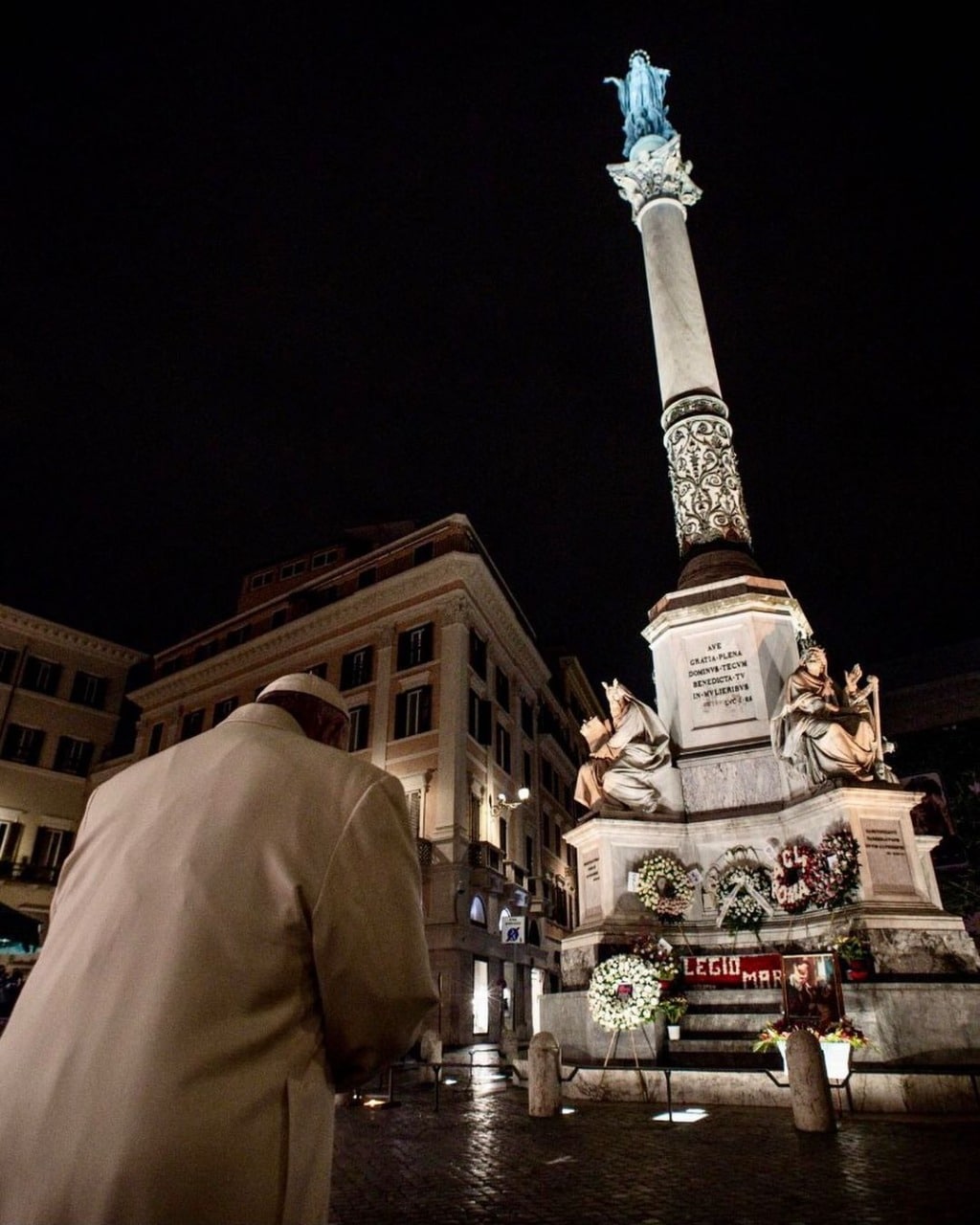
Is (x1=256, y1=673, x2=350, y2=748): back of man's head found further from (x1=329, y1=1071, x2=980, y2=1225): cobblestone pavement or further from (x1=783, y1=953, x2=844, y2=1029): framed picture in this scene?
(x1=783, y1=953, x2=844, y2=1029): framed picture

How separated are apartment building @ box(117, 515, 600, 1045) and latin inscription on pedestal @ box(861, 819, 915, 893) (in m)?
14.1

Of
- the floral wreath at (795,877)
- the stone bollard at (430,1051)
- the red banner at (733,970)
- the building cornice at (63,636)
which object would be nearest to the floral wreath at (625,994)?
the red banner at (733,970)

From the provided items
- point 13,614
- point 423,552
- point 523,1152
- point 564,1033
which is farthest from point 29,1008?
point 13,614

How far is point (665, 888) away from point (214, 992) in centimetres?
997

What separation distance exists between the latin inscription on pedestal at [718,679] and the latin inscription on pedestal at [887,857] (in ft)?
8.83

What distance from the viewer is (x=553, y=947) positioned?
3462cm

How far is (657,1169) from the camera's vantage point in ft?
17.2

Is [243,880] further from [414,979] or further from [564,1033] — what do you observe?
[564,1033]

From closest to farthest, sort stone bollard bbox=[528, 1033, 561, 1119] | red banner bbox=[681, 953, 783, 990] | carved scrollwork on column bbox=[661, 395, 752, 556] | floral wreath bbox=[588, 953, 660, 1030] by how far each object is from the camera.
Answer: stone bollard bbox=[528, 1033, 561, 1119], floral wreath bbox=[588, 953, 660, 1030], red banner bbox=[681, 953, 783, 990], carved scrollwork on column bbox=[661, 395, 752, 556]

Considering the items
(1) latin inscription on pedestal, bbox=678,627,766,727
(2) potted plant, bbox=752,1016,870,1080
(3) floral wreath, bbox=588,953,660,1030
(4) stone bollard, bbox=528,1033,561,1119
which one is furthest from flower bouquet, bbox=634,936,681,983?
(1) latin inscription on pedestal, bbox=678,627,766,727

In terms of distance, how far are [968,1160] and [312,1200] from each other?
577 centimetres

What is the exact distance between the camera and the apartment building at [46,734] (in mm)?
34250

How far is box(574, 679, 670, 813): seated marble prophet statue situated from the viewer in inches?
459

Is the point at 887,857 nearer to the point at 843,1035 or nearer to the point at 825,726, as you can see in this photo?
the point at 825,726
